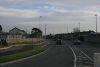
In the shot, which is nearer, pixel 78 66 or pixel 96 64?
pixel 96 64

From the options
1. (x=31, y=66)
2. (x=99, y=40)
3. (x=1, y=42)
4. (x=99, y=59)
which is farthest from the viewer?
(x=99, y=40)

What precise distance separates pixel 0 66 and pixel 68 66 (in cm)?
481

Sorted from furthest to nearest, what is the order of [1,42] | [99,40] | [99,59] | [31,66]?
[99,40], [1,42], [31,66], [99,59]

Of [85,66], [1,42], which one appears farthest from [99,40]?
[85,66]

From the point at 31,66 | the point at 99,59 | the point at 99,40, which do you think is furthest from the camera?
the point at 99,40

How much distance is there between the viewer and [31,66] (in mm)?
21953

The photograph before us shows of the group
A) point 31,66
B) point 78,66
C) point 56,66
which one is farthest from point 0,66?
point 78,66

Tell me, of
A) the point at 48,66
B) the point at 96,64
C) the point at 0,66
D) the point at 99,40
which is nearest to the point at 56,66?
the point at 48,66

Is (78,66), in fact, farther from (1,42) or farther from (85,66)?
(1,42)

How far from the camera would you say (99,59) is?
14.1 meters

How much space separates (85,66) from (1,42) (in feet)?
145

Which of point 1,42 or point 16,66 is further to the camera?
point 1,42

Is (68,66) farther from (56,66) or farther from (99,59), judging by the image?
(99,59)

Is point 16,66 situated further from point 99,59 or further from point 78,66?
point 99,59
